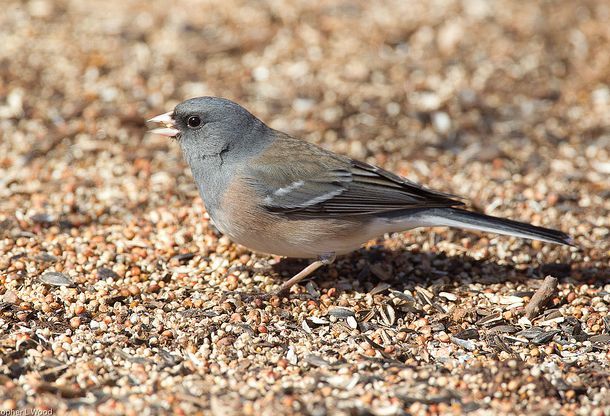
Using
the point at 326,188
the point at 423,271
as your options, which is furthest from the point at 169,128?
the point at 423,271

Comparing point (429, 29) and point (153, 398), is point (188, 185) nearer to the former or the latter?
point (153, 398)

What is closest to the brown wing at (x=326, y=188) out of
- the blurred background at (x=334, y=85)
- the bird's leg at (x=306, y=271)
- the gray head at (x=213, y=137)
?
the gray head at (x=213, y=137)

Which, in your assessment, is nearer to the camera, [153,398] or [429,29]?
[153,398]

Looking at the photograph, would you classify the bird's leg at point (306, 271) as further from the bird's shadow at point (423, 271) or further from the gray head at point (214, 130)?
the gray head at point (214, 130)

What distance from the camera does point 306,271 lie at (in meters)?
3.71

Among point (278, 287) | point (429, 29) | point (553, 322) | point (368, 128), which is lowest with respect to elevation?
point (553, 322)

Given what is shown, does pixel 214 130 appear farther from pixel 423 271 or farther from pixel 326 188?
pixel 423 271

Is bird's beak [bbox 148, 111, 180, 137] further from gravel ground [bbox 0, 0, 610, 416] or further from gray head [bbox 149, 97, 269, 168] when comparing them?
gravel ground [bbox 0, 0, 610, 416]

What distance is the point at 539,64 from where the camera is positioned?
5.99m

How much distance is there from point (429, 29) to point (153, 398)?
14.3 ft

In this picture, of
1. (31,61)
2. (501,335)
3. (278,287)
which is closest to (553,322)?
(501,335)

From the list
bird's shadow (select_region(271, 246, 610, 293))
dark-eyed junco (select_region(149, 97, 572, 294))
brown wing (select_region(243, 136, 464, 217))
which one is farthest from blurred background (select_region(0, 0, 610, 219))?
brown wing (select_region(243, 136, 464, 217))

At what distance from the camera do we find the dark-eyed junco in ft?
11.5

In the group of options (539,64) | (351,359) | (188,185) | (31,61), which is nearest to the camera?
(351,359)
